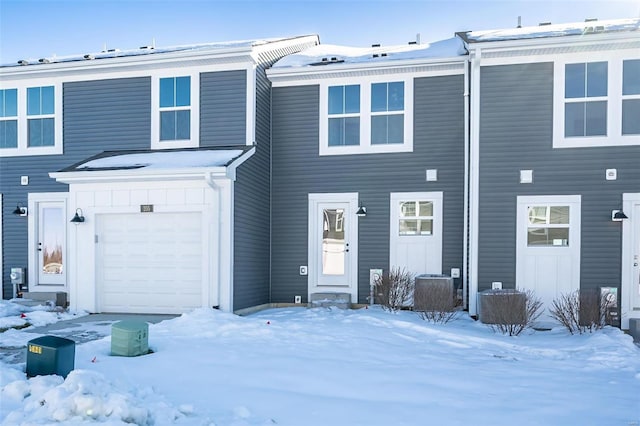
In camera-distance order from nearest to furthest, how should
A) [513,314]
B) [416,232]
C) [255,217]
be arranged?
[513,314] → [255,217] → [416,232]

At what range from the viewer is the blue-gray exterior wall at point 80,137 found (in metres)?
10.9

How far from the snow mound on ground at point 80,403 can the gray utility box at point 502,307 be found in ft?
20.1

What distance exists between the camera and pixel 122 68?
1081cm

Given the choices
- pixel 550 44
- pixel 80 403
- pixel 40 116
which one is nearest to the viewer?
pixel 80 403

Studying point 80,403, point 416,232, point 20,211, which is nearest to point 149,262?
point 20,211

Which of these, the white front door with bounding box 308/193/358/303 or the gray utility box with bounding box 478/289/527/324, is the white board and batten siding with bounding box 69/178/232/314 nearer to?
the white front door with bounding box 308/193/358/303

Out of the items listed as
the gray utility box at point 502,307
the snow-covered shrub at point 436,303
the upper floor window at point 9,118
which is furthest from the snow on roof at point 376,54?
the upper floor window at point 9,118

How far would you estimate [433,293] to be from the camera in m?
9.21

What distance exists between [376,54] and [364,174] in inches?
112

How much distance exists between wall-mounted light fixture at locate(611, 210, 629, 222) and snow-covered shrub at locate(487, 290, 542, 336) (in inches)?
81.7

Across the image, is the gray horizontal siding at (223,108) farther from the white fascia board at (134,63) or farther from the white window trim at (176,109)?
the white fascia board at (134,63)

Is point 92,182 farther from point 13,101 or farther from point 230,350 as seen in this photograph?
point 230,350

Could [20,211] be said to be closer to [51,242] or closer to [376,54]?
[51,242]

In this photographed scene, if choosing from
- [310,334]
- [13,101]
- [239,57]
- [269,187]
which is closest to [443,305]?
[310,334]
